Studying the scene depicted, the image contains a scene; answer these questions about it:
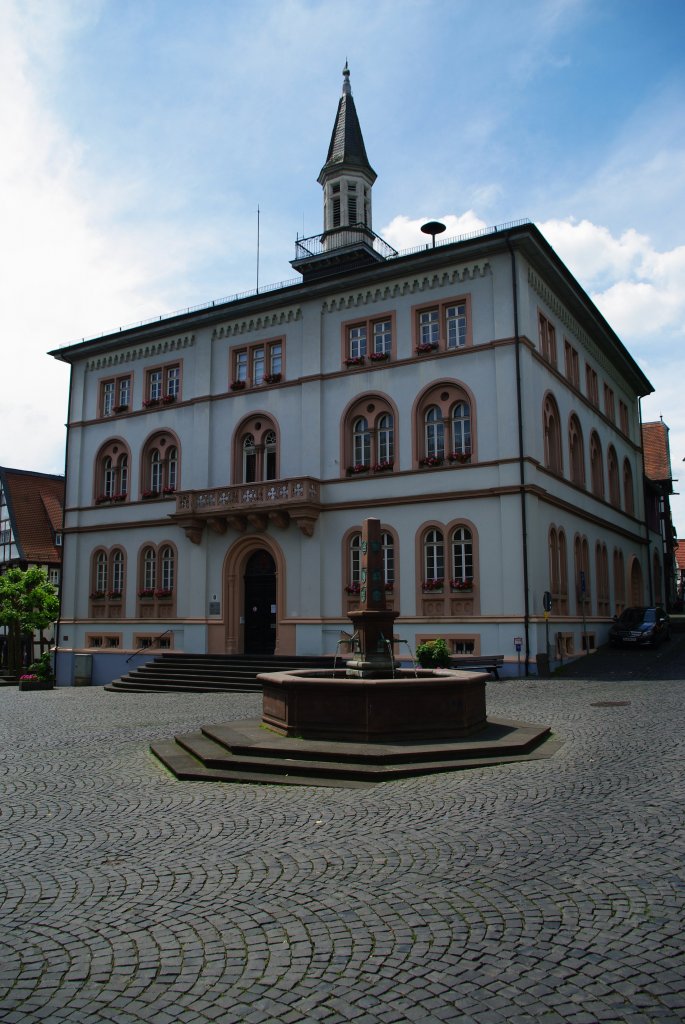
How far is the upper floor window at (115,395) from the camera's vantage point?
3581cm

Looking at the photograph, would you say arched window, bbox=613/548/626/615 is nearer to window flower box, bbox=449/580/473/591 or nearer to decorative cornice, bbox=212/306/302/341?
window flower box, bbox=449/580/473/591

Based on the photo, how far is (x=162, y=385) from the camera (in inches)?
1358

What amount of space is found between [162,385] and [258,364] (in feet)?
16.1

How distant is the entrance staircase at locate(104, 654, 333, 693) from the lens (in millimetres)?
26000

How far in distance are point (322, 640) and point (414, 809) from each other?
19722 millimetres

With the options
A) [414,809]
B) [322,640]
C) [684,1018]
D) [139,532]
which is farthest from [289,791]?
[139,532]

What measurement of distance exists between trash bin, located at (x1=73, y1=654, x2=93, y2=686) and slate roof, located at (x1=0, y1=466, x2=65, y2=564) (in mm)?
15972

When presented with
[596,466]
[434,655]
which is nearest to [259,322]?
[434,655]

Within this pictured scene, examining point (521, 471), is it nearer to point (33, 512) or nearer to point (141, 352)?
point (141, 352)

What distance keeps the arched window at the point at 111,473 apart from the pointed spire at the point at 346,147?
16.3 metres

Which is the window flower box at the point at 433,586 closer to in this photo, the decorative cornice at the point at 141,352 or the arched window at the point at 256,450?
the arched window at the point at 256,450

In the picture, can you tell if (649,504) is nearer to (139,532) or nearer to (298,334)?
(298,334)

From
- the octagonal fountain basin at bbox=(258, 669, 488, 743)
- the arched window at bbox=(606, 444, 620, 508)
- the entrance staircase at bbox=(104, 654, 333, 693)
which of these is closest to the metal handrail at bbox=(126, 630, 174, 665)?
the entrance staircase at bbox=(104, 654, 333, 693)

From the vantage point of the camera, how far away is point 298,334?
30938 millimetres
